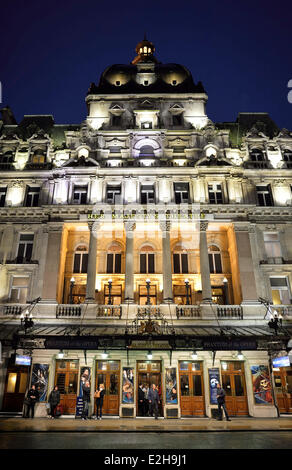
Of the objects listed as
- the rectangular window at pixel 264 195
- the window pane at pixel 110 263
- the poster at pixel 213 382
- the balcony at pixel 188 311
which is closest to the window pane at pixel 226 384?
the poster at pixel 213 382

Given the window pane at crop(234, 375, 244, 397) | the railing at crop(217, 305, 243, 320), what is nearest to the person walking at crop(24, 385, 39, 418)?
the window pane at crop(234, 375, 244, 397)

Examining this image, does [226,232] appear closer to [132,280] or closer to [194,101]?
[132,280]

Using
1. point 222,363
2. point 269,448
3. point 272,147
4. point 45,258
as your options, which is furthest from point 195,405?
point 272,147

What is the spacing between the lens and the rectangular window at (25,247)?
28941 mm

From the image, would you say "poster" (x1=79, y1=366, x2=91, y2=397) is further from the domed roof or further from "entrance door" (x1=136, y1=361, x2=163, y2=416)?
the domed roof

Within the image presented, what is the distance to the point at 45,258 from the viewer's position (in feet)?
92.5

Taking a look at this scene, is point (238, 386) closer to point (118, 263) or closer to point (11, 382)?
point (118, 263)

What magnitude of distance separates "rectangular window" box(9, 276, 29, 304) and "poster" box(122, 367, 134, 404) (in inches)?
391

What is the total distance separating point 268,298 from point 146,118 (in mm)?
20488

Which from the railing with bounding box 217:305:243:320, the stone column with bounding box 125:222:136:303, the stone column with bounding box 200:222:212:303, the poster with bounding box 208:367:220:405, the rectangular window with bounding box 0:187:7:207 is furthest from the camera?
the rectangular window with bounding box 0:187:7:207

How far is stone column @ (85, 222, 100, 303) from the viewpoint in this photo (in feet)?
88.6

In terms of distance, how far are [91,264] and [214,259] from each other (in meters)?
10.9

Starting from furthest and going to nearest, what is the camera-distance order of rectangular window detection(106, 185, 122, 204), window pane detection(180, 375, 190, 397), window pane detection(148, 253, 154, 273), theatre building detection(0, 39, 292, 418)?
1. rectangular window detection(106, 185, 122, 204)
2. window pane detection(148, 253, 154, 273)
3. window pane detection(180, 375, 190, 397)
4. theatre building detection(0, 39, 292, 418)

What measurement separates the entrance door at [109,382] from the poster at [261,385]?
373 inches
